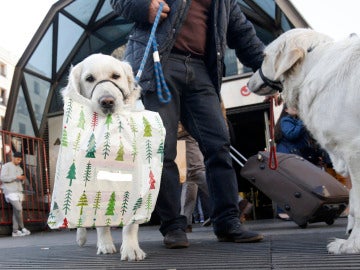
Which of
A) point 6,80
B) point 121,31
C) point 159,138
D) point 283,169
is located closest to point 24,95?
point 121,31

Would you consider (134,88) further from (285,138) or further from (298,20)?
(298,20)

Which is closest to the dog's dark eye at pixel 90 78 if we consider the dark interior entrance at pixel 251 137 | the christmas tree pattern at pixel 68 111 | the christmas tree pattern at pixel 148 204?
the christmas tree pattern at pixel 68 111

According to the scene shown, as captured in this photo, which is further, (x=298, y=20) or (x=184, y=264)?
(x=298, y=20)

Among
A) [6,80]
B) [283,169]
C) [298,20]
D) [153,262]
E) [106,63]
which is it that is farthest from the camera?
[6,80]

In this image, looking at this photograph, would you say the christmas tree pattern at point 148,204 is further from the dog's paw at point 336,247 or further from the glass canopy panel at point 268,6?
the glass canopy panel at point 268,6

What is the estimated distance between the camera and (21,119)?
1341cm

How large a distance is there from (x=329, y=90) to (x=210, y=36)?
1.22 m

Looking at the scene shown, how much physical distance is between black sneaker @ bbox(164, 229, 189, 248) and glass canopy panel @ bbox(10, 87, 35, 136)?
10947mm

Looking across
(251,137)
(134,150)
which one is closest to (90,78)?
(134,150)

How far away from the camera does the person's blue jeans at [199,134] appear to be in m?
3.24

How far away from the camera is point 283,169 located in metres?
4.62

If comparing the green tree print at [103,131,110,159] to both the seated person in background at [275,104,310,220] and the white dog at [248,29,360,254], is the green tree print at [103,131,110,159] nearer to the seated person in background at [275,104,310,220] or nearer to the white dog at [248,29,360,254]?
the white dog at [248,29,360,254]

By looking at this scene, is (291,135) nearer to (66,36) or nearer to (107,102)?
(107,102)

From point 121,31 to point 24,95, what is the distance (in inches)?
134
